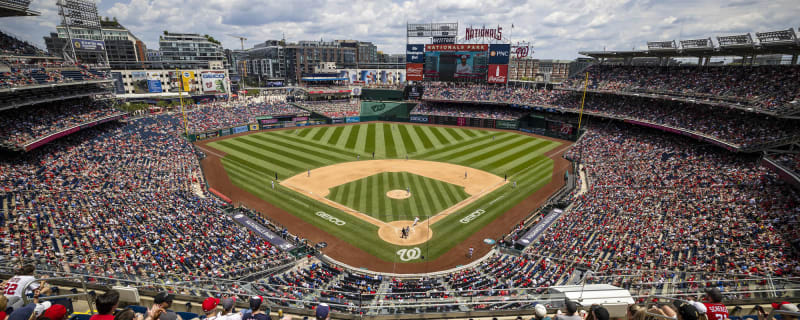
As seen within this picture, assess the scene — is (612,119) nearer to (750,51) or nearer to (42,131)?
(750,51)

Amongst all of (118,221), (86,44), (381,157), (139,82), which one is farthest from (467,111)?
(139,82)

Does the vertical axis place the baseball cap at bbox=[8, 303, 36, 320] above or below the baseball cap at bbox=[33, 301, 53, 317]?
above

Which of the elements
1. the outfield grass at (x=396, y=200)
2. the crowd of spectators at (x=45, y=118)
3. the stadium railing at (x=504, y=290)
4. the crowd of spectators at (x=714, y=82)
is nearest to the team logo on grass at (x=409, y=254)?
the outfield grass at (x=396, y=200)

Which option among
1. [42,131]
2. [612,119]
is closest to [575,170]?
[612,119]

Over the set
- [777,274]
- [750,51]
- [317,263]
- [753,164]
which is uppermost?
[750,51]

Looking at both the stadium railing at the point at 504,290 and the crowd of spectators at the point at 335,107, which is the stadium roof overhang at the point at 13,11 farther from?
the crowd of spectators at the point at 335,107

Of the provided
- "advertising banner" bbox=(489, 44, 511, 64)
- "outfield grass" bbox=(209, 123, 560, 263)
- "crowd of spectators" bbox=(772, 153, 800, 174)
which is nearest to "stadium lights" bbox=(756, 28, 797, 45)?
"crowd of spectators" bbox=(772, 153, 800, 174)

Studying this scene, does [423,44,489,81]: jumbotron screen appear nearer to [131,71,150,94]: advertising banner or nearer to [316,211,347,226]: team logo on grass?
[316,211,347,226]: team logo on grass
